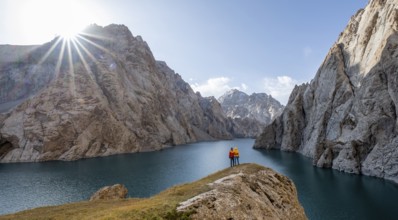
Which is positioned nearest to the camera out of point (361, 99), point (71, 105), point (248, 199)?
point (248, 199)

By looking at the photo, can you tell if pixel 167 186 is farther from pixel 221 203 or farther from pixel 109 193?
pixel 221 203

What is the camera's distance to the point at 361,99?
8412 centimetres

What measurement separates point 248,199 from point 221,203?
3.03 meters

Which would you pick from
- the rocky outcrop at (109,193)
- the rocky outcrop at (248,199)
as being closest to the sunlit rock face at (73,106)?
the rocky outcrop at (109,193)

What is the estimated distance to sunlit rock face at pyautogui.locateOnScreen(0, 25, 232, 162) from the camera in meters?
135

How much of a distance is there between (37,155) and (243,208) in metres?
130

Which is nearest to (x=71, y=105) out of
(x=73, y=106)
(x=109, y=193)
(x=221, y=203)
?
(x=73, y=106)

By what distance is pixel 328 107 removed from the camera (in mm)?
110562

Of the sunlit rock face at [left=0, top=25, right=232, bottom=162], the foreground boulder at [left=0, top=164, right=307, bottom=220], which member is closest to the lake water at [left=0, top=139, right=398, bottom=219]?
the foreground boulder at [left=0, top=164, right=307, bottom=220]

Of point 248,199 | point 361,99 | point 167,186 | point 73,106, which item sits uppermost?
point 73,106

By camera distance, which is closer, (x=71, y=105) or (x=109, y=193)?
(x=109, y=193)

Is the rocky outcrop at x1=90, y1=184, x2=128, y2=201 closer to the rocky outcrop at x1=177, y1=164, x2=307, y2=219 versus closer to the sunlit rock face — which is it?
the rocky outcrop at x1=177, y1=164, x2=307, y2=219

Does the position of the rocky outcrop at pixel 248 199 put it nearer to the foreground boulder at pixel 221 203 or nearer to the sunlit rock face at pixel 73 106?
the foreground boulder at pixel 221 203

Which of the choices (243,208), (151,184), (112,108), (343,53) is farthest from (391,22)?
(112,108)
